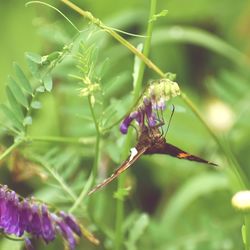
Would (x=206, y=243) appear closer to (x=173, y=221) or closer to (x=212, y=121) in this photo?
(x=173, y=221)

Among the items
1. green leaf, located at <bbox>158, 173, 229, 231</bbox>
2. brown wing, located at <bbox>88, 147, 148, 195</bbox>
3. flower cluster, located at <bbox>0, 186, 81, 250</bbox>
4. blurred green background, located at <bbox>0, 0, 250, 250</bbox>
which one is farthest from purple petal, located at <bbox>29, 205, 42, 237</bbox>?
green leaf, located at <bbox>158, 173, 229, 231</bbox>

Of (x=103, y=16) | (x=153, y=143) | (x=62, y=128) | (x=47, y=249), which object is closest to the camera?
(x=153, y=143)

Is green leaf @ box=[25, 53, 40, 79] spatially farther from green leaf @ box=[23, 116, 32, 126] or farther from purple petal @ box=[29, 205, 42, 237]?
purple petal @ box=[29, 205, 42, 237]

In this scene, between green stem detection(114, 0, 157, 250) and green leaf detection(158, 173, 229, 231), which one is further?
green leaf detection(158, 173, 229, 231)

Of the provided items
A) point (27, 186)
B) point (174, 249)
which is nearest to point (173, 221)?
point (174, 249)

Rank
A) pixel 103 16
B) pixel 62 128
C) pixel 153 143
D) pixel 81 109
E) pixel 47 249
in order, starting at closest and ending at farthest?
1. pixel 153 143
2. pixel 81 109
3. pixel 47 249
4. pixel 62 128
5. pixel 103 16

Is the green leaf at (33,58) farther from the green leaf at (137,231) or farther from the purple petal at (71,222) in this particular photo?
the green leaf at (137,231)
